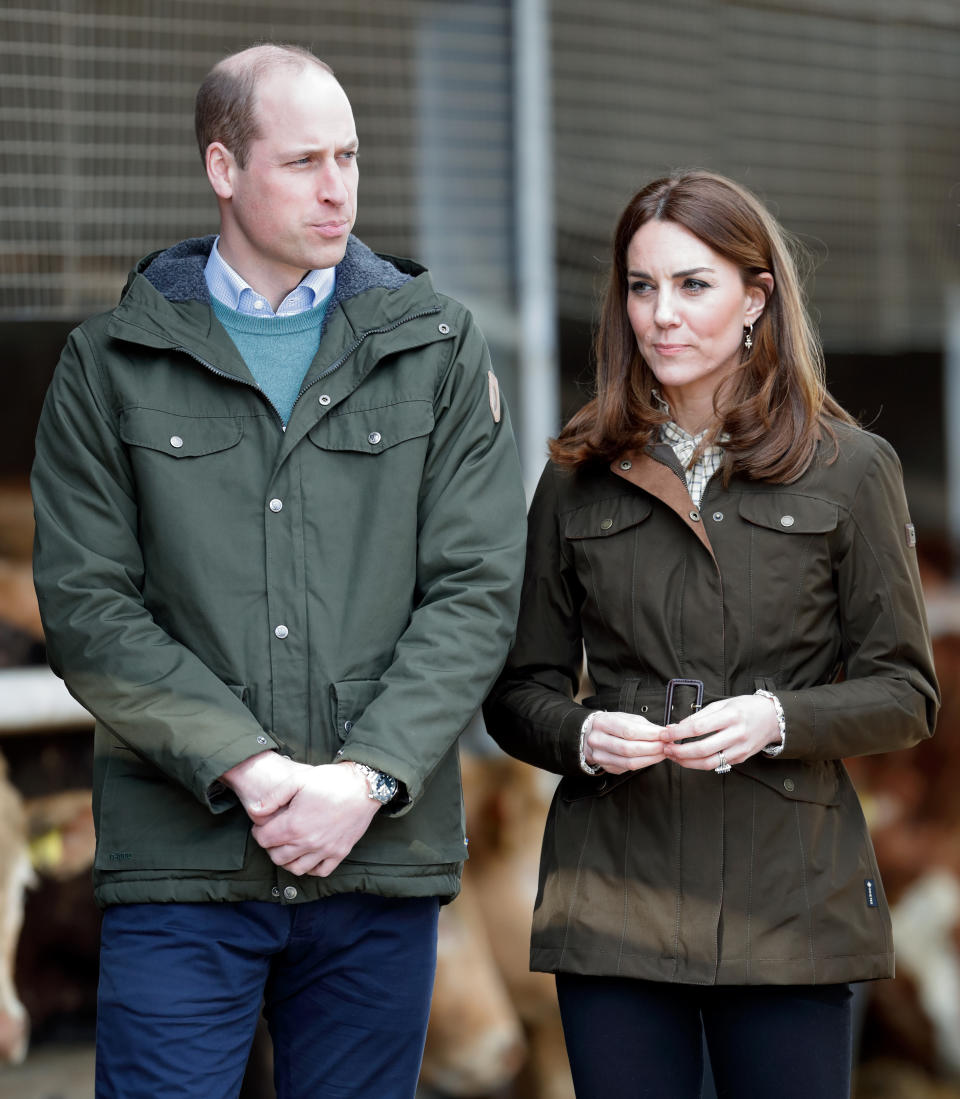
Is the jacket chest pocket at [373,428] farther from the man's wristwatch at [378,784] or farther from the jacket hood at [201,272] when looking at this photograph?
the man's wristwatch at [378,784]

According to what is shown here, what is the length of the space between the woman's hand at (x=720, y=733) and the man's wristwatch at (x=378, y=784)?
1.16 ft

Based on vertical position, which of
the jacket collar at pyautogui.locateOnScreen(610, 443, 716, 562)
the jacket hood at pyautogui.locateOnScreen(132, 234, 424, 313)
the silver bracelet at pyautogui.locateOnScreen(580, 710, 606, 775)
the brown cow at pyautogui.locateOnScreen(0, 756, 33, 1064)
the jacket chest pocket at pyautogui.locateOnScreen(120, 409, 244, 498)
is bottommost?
the brown cow at pyautogui.locateOnScreen(0, 756, 33, 1064)

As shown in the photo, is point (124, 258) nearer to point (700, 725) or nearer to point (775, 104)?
point (775, 104)

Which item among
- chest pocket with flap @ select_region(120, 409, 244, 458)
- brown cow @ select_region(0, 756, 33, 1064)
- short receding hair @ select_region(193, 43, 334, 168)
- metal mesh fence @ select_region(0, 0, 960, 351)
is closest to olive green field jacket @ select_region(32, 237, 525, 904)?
Answer: chest pocket with flap @ select_region(120, 409, 244, 458)

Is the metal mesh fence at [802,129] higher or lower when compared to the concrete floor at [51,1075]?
higher

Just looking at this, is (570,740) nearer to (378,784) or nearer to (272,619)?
(378,784)

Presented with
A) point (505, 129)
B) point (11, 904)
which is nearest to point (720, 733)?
point (11, 904)

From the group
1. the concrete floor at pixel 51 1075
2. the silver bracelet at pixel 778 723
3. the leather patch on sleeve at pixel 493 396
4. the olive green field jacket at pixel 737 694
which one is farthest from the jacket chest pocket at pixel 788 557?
the concrete floor at pixel 51 1075

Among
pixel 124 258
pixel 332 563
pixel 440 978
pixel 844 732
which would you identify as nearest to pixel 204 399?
pixel 332 563

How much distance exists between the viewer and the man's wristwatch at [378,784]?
2031 mm

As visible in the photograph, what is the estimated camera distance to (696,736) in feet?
6.76

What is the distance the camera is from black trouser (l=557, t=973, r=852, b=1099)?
2.10 m

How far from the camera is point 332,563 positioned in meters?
2.15

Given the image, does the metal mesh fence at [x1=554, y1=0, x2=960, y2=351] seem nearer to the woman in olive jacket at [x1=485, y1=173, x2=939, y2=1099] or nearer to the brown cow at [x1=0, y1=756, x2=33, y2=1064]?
the brown cow at [x1=0, y1=756, x2=33, y2=1064]
